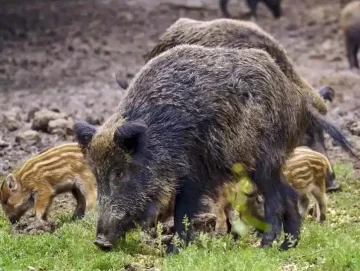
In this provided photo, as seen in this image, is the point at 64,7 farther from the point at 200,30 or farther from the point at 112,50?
the point at 200,30

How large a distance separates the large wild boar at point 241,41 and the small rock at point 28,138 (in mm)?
2004

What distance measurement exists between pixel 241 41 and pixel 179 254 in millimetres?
2910

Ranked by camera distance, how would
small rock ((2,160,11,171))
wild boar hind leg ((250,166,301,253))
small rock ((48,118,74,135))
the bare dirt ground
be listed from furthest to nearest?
the bare dirt ground
small rock ((48,118,74,135))
small rock ((2,160,11,171))
wild boar hind leg ((250,166,301,253))

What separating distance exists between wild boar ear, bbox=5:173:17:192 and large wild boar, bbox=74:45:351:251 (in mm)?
1675

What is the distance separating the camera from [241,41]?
860 cm

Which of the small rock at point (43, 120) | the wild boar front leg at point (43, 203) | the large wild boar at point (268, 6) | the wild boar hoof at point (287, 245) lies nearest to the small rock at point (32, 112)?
the small rock at point (43, 120)

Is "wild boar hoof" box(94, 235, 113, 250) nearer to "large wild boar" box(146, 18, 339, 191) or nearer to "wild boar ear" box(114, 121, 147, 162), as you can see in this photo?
"wild boar ear" box(114, 121, 147, 162)

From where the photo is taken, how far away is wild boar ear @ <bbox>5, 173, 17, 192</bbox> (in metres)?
8.27

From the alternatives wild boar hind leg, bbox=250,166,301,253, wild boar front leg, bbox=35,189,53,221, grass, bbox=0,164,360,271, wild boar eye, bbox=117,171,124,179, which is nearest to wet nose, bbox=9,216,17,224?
wild boar front leg, bbox=35,189,53,221

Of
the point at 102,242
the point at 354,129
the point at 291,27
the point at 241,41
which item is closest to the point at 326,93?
the point at 241,41

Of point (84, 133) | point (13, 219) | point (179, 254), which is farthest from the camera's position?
point (13, 219)

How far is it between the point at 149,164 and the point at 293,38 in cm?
1264

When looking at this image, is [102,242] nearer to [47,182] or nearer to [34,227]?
[34,227]

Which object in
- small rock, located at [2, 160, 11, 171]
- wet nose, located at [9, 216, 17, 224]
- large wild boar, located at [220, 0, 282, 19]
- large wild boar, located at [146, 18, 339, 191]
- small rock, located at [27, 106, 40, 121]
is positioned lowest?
small rock, located at [2, 160, 11, 171]
